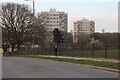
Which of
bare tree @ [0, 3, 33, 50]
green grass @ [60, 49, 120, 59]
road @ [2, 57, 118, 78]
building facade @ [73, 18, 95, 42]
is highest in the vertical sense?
building facade @ [73, 18, 95, 42]

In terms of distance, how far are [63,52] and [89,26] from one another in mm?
153523

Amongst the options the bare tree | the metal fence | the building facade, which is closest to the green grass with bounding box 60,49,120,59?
the metal fence

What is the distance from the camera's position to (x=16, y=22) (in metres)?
56.3

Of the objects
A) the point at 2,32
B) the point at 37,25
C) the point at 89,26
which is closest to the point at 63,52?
the point at 37,25

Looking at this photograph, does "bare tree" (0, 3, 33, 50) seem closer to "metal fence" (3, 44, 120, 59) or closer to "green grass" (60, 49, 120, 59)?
"metal fence" (3, 44, 120, 59)

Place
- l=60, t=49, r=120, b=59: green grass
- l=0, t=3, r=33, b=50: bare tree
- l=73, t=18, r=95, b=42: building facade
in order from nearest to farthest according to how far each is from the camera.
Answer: l=60, t=49, r=120, b=59: green grass < l=0, t=3, r=33, b=50: bare tree < l=73, t=18, r=95, b=42: building facade

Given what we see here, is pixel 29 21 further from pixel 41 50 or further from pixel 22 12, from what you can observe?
pixel 41 50

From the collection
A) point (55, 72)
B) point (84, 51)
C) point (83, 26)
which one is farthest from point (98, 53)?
point (83, 26)

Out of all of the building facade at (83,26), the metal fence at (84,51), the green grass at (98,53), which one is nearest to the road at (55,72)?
the green grass at (98,53)

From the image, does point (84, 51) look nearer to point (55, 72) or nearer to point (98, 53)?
point (98, 53)

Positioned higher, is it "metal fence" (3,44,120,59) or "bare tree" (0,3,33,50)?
"bare tree" (0,3,33,50)

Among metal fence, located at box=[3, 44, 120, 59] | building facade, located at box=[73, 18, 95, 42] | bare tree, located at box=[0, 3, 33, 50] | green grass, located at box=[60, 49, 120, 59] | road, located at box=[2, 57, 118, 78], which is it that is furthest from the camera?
building facade, located at box=[73, 18, 95, 42]

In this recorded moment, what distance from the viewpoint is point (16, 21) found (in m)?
56.3

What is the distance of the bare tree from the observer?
55906 millimetres
